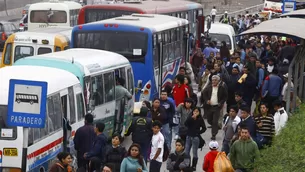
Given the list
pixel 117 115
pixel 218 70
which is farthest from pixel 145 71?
pixel 117 115

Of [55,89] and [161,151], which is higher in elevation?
[55,89]

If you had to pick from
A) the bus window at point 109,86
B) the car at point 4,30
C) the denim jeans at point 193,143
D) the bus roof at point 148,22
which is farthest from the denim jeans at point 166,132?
the car at point 4,30

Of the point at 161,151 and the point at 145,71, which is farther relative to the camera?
the point at 145,71

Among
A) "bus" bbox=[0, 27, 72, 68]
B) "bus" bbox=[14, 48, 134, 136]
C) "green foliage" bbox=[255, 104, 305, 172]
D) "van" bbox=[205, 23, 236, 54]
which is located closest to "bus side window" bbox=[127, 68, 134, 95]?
"bus" bbox=[14, 48, 134, 136]

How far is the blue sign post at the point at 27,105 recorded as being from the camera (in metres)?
11.1

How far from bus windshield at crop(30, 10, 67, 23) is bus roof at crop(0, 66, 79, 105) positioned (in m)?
19.3

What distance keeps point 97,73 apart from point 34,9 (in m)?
17.5

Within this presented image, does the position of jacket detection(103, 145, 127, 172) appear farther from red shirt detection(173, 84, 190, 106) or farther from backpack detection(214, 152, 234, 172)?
red shirt detection(173, 84, 190, 106)

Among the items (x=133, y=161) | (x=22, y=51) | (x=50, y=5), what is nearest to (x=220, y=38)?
(x=50, y=5)

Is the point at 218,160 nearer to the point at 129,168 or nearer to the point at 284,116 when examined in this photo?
the point at 129,168

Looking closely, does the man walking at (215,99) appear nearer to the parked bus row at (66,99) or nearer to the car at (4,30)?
the parked bus row at (66,99)

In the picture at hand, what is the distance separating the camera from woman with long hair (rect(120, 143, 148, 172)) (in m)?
12.7

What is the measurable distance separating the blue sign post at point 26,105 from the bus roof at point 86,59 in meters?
5.81

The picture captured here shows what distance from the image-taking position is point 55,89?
15.0 meters
